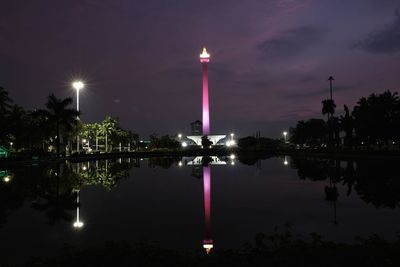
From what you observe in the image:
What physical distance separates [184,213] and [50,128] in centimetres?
4498

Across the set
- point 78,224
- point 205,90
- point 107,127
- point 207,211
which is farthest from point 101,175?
point 205,90

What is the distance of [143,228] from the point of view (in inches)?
513

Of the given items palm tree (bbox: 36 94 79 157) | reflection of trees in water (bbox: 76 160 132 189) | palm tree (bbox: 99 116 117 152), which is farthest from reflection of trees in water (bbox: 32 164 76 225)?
palm tree (bbox: 99 116 117 152)

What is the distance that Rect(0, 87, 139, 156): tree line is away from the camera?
53000 millimetres

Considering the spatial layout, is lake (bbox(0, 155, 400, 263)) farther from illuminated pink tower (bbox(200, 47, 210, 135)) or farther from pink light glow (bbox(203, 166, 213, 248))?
illuminated pink tower (bbox(200, 47, 210, 135))

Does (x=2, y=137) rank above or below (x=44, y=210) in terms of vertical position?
above

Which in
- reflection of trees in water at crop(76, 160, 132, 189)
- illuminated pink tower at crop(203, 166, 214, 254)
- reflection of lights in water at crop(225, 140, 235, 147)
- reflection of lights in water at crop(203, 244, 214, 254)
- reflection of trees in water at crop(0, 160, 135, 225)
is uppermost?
reflection of lights in water at crop(225, 140, 235, 147)

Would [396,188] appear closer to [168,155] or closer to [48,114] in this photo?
[48,114]

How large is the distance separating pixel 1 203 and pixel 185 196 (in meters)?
8.93

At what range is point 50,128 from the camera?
5569 centimetres

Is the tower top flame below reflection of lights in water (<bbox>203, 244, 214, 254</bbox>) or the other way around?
the other way around

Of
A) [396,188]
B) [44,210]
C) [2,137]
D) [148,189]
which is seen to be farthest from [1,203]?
[2,137]

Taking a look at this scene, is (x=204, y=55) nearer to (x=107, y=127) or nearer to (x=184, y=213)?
(x=107, y=127)

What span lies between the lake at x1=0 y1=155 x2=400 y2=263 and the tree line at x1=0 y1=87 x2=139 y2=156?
2860 cm
